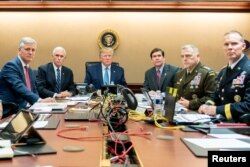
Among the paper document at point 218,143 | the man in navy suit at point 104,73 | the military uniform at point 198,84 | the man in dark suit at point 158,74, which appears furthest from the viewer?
the man in navy suit at point 104,73

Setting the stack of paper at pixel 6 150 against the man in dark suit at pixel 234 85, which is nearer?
the stack of paper at pixel 6 150

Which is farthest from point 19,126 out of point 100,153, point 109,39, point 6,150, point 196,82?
point 109,39

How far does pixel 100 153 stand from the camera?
1.48m

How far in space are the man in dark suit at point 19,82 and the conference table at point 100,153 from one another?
1.74 meters

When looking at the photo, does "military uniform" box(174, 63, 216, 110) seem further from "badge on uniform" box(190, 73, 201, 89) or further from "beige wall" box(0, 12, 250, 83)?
"beige wall" box(0, 12, 250, 83)

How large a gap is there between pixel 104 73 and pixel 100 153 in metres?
3.79

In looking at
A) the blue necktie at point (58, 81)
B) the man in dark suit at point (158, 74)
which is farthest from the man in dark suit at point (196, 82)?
the blue necktie at point (58, 81)

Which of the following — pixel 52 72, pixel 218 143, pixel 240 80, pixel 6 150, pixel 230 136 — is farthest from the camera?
pixel 52 72

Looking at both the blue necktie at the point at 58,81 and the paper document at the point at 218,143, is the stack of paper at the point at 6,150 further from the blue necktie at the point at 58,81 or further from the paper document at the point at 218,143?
the blue necktie at the point at 58,81

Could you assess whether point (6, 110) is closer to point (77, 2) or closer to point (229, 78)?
point (229, 78)

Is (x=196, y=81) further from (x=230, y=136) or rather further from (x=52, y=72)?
(x=52, y=72)

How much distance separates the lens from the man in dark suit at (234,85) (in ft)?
9.02

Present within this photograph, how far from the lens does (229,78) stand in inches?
120

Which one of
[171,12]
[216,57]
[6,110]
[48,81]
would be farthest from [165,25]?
[6,110]
